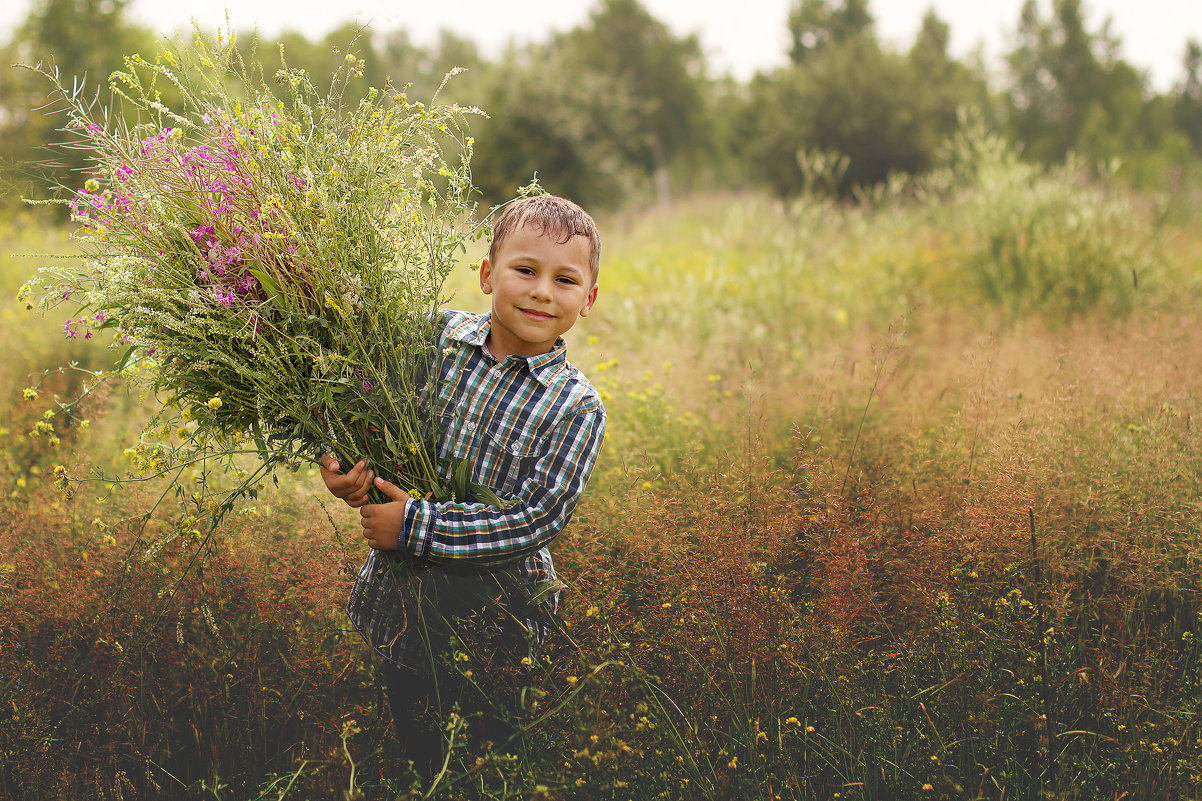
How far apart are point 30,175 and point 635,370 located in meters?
3.37

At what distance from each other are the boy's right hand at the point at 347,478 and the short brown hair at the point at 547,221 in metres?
0.68

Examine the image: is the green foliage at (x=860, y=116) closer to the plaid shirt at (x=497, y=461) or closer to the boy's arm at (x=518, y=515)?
the plaid shirt at (x=497, y=461)

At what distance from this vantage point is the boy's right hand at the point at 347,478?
1.92 metres

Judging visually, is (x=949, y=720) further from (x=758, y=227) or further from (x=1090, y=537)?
(x=758, y=227)

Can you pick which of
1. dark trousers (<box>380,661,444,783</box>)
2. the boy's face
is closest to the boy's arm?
the boy's face

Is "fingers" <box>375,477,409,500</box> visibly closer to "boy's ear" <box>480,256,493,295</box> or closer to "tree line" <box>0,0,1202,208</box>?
"boy's ear" <box>480,256,493,295</box>

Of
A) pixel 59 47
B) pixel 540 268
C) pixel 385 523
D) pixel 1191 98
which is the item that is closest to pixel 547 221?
pixel 540 268

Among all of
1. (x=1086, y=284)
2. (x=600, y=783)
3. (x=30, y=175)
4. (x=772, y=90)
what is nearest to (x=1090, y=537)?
(x=600, y=783)

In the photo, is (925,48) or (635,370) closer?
(635,370)

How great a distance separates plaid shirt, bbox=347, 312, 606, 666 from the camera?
6.22 ft

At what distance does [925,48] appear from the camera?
21.7m

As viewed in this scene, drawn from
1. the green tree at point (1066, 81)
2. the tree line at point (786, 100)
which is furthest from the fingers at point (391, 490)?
the green tree at point (1066, 81)

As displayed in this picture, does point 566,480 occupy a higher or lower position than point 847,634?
higher

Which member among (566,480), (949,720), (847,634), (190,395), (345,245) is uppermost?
(345,245)
